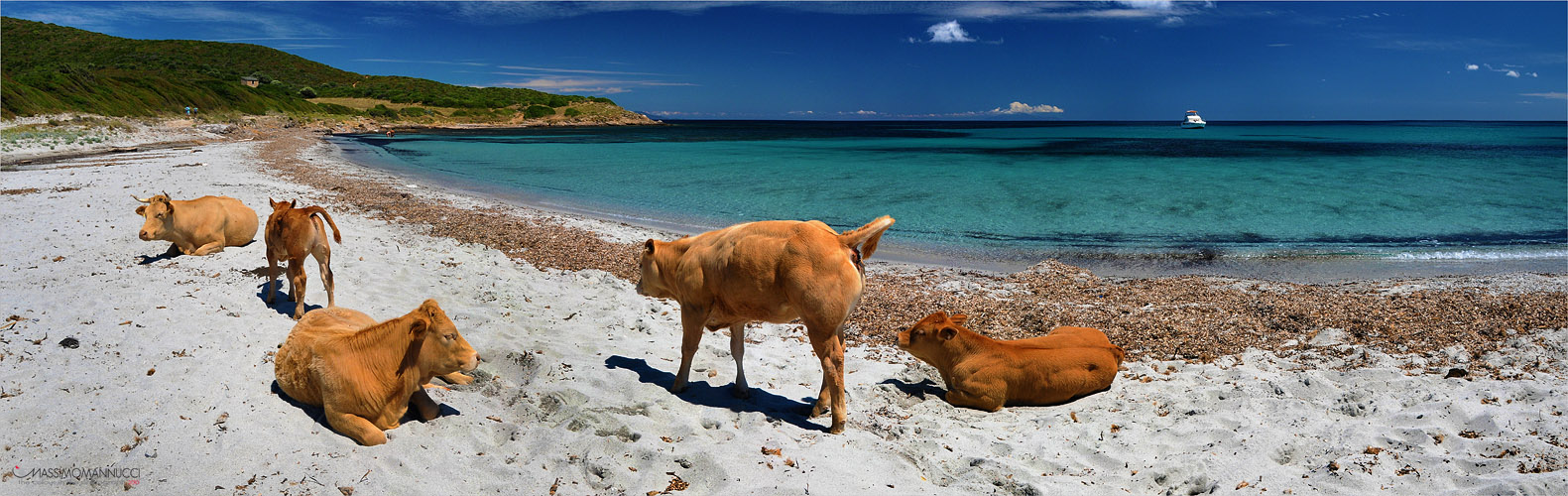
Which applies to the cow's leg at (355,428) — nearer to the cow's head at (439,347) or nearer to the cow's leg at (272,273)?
the cow's head at (439,347)

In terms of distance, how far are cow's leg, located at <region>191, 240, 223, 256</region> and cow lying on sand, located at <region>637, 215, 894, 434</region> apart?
7.39m

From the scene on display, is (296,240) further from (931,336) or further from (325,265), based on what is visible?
(931,336)

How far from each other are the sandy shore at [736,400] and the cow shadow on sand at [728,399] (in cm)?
4

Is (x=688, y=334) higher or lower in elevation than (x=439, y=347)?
lower

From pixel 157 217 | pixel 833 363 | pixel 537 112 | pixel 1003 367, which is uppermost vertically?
pixel 537 112

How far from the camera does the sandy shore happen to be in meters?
4.44

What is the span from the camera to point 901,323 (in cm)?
869

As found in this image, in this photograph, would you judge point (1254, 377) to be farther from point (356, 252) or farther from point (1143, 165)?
point (1143, 165)

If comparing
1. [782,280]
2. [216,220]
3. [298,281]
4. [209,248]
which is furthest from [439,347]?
[216,220]

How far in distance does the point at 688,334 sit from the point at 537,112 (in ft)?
397

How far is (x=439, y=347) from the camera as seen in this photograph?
475cm

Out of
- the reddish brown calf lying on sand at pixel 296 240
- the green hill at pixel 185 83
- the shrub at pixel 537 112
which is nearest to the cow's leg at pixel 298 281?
the reddish brown calf lying on sand at pixel 296 240

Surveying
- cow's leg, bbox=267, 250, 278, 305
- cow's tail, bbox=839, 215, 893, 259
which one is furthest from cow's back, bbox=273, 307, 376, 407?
cow's tail, bbox=839, 215, 893, 259

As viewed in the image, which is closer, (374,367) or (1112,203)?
(374,367)
